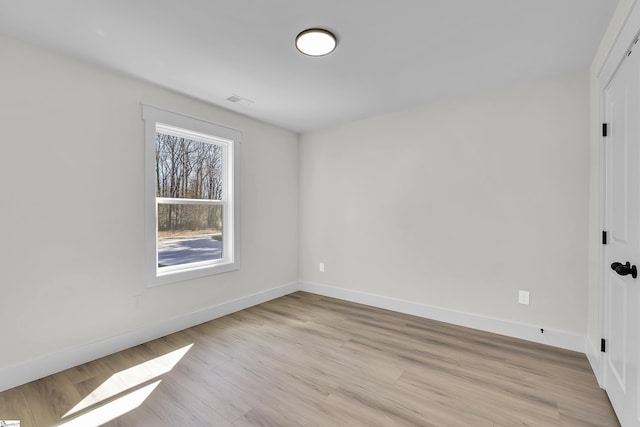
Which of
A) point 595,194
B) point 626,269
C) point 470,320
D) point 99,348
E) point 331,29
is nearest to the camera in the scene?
point 626,269

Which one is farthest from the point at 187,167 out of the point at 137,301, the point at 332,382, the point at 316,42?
the point at 332,382

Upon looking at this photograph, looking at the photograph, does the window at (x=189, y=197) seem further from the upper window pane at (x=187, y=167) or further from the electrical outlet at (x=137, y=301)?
the electrical outlet at (x=137, y=301)

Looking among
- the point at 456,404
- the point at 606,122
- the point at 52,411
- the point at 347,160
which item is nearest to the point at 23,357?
the point at 52,411

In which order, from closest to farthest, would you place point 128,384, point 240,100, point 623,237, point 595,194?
1. point 623,237
2. point 128,384
3. point 595,194
4. point 240,100

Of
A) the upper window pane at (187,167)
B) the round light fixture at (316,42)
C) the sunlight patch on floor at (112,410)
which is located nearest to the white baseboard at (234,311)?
the sunlight patch on floor at (112,410)

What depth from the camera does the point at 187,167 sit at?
3.27 meters

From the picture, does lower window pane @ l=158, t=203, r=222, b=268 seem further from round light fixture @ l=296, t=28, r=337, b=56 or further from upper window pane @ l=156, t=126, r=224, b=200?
round light fixture @ l=296, t=28, r=337, b=56

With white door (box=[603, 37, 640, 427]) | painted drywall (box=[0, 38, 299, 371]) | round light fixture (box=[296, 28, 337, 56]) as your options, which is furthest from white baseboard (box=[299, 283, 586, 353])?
round light fixture (box=[296, 28, 337, 56])

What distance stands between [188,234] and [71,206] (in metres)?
1.11

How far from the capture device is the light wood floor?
1772 millimetres

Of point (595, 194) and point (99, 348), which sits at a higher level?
point (595, 194)

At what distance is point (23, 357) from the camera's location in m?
2.11

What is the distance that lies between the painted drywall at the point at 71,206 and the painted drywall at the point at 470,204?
2.07 m

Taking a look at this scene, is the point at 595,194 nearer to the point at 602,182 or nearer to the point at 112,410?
the point at 602,182
